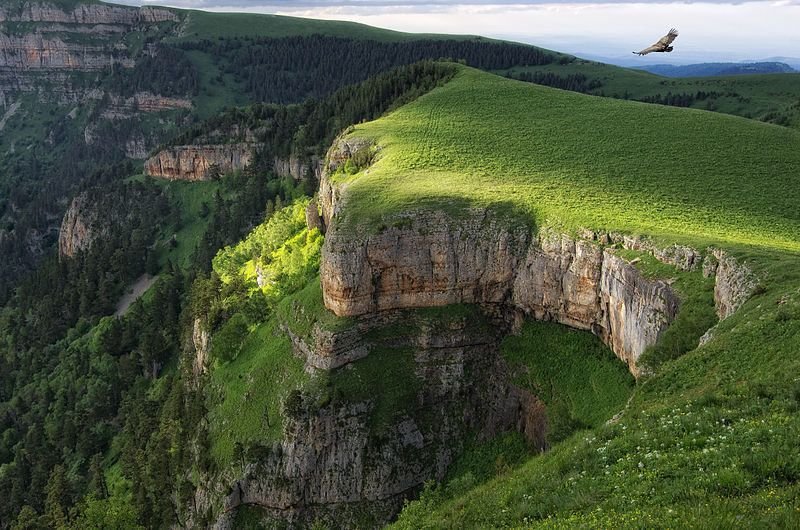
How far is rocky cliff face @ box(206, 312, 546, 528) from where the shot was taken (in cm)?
4684

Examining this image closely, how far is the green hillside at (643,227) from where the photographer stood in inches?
742

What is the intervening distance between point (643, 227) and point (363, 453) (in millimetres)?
25769

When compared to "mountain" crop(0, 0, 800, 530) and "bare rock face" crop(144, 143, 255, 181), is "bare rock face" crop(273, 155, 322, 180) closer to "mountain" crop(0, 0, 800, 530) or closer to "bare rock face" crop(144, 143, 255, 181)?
"bare rock face" crop(144, 143, 255, 181)

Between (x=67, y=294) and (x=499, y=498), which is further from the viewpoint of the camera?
(x=67, y=294)

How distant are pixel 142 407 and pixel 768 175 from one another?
7056cm

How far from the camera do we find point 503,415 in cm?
4994

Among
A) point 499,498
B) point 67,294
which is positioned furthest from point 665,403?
point 67,294

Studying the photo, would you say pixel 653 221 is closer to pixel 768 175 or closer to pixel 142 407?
pixel 768 175

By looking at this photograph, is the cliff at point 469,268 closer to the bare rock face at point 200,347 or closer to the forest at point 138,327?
the forest at point 138,327

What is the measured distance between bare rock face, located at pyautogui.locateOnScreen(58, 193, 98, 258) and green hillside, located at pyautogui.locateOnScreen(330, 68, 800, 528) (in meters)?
96.7

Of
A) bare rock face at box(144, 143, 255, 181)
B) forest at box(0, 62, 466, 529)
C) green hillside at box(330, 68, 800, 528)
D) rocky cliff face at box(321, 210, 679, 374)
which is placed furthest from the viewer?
bare rock face at box(144, 143, 255, 181)

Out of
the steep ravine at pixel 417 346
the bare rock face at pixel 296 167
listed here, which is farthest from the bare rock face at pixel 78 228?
the steep ravine at pixel 417 346

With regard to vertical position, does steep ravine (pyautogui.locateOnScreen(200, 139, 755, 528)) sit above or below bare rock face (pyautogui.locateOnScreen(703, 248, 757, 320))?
below

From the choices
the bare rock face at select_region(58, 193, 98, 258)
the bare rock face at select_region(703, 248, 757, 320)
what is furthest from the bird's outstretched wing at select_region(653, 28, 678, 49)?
the bare rock face at select_region(58, 193, 98, 258)
